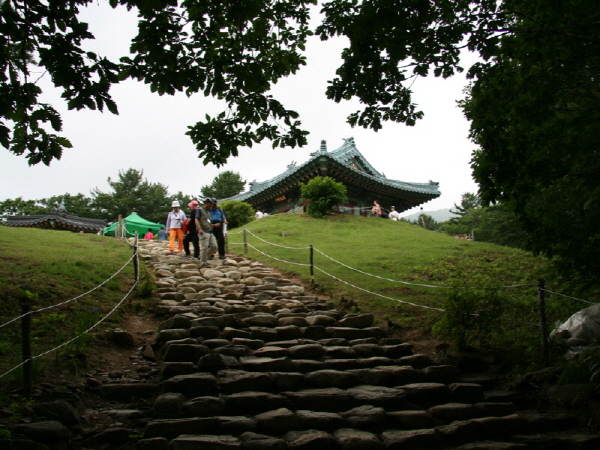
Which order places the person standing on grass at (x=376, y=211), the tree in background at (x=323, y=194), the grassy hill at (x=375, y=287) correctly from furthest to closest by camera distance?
the person standing on grass at (x=376, y=211) < the tree in background at (x=323, y=194) < the grassy hill at (x=375, y=287)

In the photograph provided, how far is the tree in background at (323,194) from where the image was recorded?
2288 cm

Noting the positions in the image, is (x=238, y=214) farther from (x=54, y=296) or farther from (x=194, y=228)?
(x=54, y=296)

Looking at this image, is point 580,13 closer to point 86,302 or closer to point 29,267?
point 86,302

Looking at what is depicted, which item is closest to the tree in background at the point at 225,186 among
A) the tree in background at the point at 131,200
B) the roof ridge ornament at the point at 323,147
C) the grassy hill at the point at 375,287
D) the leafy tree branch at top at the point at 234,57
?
the tree in background at the point at 131,200

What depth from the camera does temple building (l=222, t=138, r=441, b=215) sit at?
2473cm

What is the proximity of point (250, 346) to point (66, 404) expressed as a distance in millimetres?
2390

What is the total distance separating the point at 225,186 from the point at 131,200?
10771 mm

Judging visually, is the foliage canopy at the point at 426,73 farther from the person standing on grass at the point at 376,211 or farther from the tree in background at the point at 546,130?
the person standing on grass at the point at 376,211

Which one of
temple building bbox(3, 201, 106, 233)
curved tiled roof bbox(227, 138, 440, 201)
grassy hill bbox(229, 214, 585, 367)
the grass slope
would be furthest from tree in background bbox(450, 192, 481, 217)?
the grass slope

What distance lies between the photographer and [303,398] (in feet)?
14.5

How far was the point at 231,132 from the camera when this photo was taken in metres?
6.62

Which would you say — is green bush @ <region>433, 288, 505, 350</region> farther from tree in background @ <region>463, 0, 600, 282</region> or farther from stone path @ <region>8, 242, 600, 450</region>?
tree in background @ <region>463, 0, 600, 282</region>

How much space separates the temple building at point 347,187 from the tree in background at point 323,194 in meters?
1.53

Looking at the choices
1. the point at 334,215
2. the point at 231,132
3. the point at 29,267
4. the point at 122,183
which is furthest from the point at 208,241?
the point at 122,183
